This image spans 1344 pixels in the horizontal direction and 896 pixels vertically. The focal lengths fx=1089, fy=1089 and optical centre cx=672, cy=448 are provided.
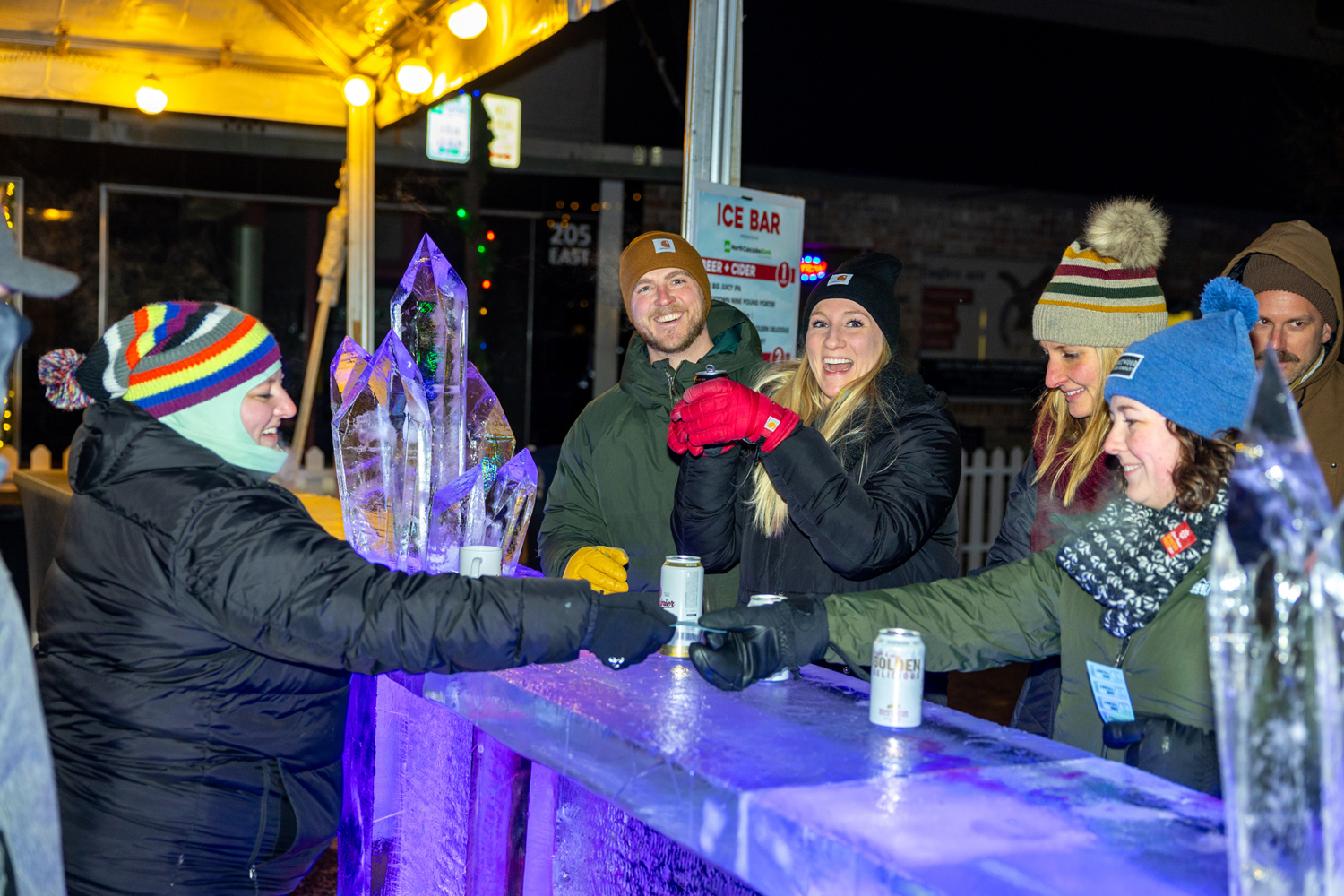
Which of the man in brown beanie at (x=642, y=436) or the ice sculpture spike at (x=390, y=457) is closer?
→ the ice sculpture spike at (x=390, y=457)

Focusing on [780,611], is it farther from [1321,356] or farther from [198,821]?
[1321,356]

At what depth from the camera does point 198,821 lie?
1816 mm

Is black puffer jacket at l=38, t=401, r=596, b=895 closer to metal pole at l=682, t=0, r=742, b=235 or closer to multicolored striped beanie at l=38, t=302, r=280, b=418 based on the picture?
multicolored striped beanie at l=38, t=302, r=280, b=418

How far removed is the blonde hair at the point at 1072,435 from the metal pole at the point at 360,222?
12.1 ft

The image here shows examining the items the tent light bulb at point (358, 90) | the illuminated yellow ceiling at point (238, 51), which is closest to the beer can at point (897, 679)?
the illuminated yellow ceiling at point (238, 51)

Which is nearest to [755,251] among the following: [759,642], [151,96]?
[759,642]

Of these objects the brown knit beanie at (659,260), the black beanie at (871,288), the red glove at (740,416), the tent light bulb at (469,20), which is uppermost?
the tent light bulb at (469,20)

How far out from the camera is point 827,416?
2760mm

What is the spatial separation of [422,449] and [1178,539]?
1795 millimetres

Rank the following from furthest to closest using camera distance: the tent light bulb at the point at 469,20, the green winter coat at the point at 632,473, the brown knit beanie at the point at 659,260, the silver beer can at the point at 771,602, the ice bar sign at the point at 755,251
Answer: the tent light bulb at the point at 469,20 → the ice bar sign at the point at 755,251 → the brown knit beanie at the point at 659,260 → the green winter coat at the point at 632,473 → the silver beer can at the point at 771,602

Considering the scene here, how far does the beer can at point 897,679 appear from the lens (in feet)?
5.91

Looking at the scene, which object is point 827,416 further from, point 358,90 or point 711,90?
point 358,90

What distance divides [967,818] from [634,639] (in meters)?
0.71

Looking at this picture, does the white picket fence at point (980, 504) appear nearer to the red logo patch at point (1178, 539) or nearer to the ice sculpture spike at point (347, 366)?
the ice sculpture spike at point (347, 366)
